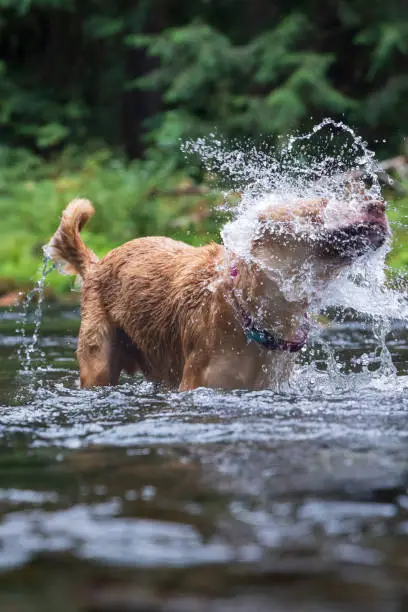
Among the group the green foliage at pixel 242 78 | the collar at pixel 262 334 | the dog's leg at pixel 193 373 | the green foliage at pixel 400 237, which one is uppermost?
the green foliage at pixel 242 78

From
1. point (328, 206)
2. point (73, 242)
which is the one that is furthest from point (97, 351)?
point (328, 206)

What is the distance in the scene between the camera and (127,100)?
24.0 metres

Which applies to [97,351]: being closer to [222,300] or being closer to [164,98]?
[222,300]

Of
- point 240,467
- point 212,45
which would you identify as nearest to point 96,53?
point 212,45

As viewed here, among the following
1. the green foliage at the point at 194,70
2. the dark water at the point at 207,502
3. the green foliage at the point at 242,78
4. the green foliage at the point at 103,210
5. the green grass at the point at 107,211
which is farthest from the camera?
the green foliage at the point at 194,70

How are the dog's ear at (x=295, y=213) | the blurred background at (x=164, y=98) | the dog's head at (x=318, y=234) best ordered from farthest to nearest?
the blurred background at (x=164, y=98) < the dog's ear at (x=295, y=213) < the dog's head at (x=318, y=234)

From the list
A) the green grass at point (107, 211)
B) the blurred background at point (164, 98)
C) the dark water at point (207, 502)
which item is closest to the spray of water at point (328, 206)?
the dark water at point (207, 502)

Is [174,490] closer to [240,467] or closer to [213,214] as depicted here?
[240,467]

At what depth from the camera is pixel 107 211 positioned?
16.4 metres

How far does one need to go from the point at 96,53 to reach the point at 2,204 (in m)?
8.50

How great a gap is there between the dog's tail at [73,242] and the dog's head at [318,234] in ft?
7.20

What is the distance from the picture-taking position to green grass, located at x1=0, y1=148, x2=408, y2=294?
48.8 ft

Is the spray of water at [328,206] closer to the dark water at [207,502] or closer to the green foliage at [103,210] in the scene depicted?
the dark water at [207,502]

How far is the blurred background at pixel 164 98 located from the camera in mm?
16656
